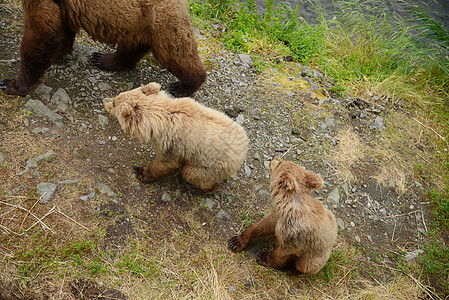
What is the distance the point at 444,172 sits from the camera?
5930mm

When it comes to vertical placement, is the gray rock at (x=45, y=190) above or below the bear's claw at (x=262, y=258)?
above

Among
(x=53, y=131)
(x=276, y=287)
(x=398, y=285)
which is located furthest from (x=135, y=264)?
(x=398, y=285)

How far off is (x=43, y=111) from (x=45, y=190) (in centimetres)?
126

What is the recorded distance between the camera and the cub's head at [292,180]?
365 cm

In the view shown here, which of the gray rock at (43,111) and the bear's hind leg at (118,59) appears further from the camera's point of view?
the bear's hind leg at (118,59)

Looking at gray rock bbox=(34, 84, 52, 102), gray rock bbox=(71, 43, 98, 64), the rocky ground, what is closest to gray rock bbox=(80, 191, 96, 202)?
the rocky ground

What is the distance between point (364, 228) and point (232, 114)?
8.50 feet

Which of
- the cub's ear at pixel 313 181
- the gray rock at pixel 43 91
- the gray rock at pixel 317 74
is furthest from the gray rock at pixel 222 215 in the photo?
the gray rock at pixel 317 74

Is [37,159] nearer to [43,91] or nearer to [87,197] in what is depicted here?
[87,197]

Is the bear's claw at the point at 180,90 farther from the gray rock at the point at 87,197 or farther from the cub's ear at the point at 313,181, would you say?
the cub's ear at the point at 313,181

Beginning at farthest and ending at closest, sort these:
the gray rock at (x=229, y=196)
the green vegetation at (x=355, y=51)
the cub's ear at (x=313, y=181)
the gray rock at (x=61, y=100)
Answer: the green vegetation at (x=355, y=51), the gray rock at (x=61, y=100), the gray rock at (x=229, y=196), the cub's ear at (x=313, y=181)

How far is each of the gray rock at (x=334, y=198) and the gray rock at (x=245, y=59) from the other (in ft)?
9.87

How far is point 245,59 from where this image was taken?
6.68 metres

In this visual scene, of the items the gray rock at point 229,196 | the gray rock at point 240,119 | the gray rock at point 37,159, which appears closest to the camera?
the gray rock at point 37,159
